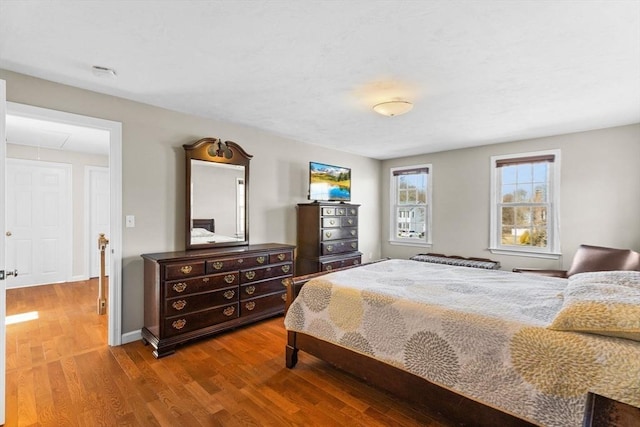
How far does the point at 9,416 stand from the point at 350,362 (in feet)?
7.16

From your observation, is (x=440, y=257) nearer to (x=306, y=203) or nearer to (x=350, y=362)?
(x=306, y=203)

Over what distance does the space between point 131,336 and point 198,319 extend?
71 centimetres

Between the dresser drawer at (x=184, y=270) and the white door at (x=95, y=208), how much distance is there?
3737mm

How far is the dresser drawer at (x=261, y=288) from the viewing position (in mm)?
3324

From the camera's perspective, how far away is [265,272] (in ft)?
11.6

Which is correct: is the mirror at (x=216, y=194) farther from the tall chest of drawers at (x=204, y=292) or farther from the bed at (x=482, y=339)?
the bed at (x=482, y=339)

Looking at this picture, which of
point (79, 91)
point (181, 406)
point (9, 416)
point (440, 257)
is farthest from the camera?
point (440, 257)

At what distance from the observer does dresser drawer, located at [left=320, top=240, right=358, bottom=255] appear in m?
4.41

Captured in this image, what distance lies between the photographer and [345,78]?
2500 millimetres

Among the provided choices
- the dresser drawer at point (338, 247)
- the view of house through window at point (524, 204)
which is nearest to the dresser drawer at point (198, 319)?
the dresser drawer at point (338, 247)

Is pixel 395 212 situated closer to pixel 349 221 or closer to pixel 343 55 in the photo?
pixel 349 221

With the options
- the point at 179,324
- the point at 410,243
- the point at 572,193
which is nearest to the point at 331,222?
the point at 410,243

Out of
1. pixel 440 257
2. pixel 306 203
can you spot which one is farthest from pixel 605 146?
pixel 306 203

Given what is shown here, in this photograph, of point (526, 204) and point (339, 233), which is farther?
point (339, 233)
